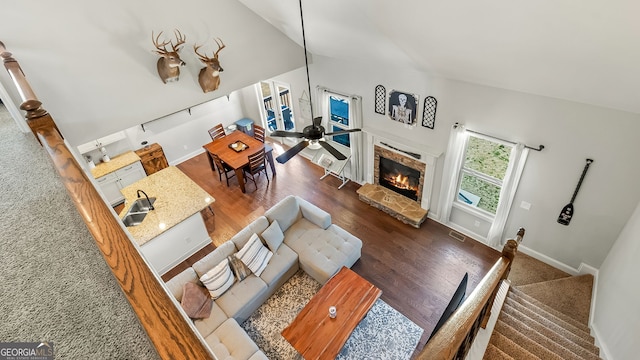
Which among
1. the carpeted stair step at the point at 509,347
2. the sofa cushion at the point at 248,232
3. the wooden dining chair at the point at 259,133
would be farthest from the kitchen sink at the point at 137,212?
the carpeted stair step at the point at 509,347

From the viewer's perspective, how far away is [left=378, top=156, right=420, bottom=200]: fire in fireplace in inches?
234

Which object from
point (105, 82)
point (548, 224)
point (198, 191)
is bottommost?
point (548, 224)

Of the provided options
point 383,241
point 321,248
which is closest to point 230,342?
point 321,248

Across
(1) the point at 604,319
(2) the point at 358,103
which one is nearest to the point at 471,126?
(2) the point at 358,103

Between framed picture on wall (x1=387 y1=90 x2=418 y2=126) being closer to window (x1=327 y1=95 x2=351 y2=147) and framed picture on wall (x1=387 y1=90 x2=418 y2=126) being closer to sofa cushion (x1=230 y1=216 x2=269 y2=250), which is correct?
window (x1=327 y1=95 x2=351 y2=147)

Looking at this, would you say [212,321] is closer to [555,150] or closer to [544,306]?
[544,306]

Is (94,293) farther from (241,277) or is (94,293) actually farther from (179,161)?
(179,161)

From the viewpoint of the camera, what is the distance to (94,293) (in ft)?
4.30

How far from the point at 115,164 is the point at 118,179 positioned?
0.32 m

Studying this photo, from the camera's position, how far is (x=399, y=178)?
6.18 metres

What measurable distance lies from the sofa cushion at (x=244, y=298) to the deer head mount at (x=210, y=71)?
2919 mm

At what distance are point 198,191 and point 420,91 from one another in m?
4.09

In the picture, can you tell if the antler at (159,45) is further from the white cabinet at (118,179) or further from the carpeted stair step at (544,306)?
the carpeted stair step at (544,306)

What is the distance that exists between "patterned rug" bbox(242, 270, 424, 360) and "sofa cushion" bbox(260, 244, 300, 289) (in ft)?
0.79
